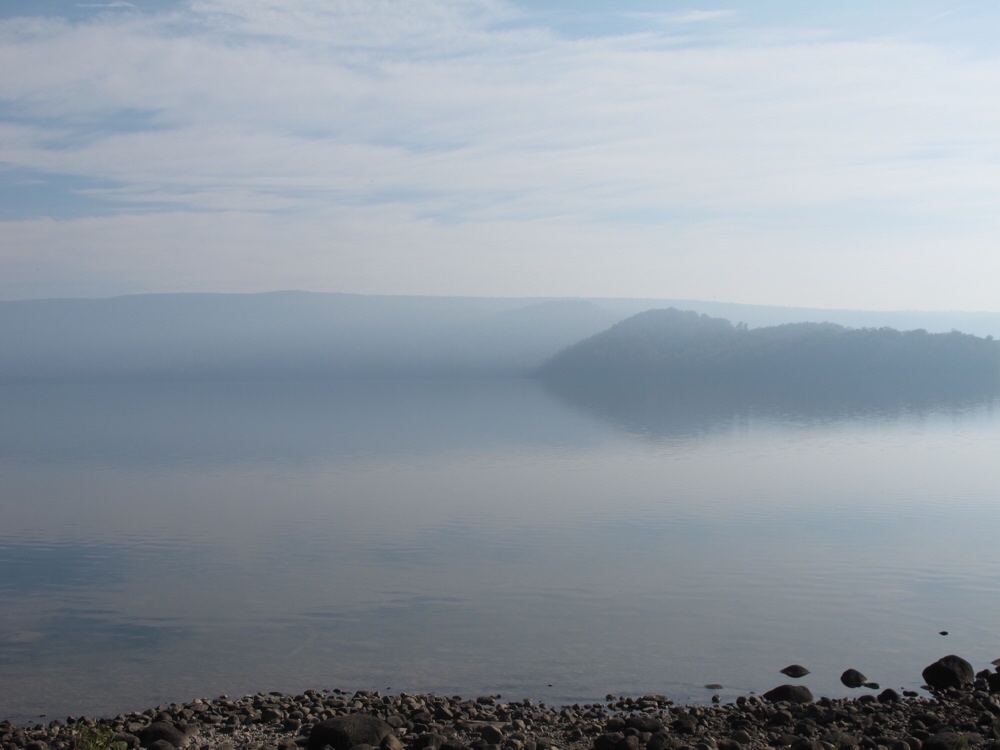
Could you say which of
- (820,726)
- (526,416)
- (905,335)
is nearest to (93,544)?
(820,726)

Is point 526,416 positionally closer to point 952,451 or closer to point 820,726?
point 952,451

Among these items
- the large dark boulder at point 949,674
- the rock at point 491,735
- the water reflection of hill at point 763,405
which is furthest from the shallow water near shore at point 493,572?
the water reflection of hill at point 763,405

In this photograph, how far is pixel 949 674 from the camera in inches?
392

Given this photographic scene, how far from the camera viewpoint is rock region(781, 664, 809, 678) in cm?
1061


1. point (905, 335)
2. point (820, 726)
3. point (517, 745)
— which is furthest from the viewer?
point (905, 335)

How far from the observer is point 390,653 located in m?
11.6

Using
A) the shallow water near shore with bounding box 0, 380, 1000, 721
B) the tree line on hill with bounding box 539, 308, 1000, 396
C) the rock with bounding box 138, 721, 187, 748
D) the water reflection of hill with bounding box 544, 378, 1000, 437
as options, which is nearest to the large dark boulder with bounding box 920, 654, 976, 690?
the shallow water near shore with bounding box 0, 380, 1000, 721

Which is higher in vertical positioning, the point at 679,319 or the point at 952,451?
the point at 679,319

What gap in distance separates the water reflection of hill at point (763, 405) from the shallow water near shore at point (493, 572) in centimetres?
1771

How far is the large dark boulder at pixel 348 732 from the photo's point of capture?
801 cm

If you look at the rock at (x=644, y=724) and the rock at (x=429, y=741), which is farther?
the rock at (x=644, y=724)

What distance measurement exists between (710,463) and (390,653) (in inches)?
885

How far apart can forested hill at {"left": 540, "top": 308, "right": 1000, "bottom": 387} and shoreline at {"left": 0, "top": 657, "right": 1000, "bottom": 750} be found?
102242 mm

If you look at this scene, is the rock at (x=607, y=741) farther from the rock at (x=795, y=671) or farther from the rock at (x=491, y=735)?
the rock at (x=795, y=671)
